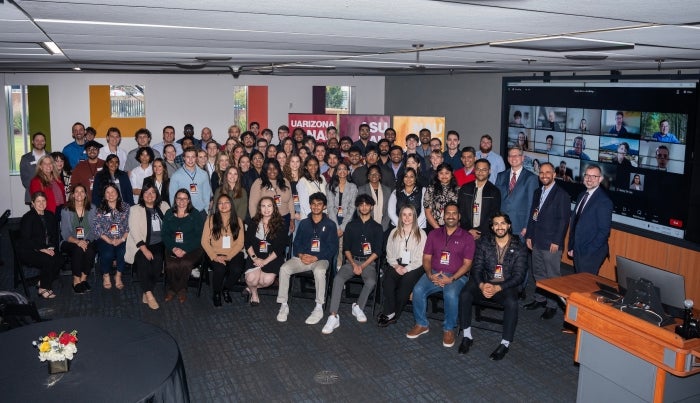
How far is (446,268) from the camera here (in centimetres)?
562

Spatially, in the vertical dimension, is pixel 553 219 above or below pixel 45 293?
above

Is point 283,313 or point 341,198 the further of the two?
point 341,198

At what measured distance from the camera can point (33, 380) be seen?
3.28 meters

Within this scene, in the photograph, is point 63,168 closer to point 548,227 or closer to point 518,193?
point 518,193

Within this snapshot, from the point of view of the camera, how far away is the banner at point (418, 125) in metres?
9.56

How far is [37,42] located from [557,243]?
4897 millimetres

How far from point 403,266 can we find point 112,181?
150 inches

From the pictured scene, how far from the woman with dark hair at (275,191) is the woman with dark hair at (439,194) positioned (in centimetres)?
160

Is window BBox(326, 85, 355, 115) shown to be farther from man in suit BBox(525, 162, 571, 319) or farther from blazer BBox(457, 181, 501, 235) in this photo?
man in suit BBox(525, 162, 571, 319)

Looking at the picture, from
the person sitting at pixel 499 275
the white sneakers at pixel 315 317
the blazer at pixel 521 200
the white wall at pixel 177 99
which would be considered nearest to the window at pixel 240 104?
the white wall at pixel 177 99

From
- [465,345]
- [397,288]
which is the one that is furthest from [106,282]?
[465,345]

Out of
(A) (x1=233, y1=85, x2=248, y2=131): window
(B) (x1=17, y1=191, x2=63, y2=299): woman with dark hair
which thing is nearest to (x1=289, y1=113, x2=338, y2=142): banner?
(A) (x1=233, y1=85, x2=248, y2=131): window

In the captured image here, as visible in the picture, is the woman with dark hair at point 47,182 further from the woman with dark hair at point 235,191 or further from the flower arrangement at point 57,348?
the flower arrangement at point 57,348

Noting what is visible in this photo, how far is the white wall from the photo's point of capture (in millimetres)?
9883
